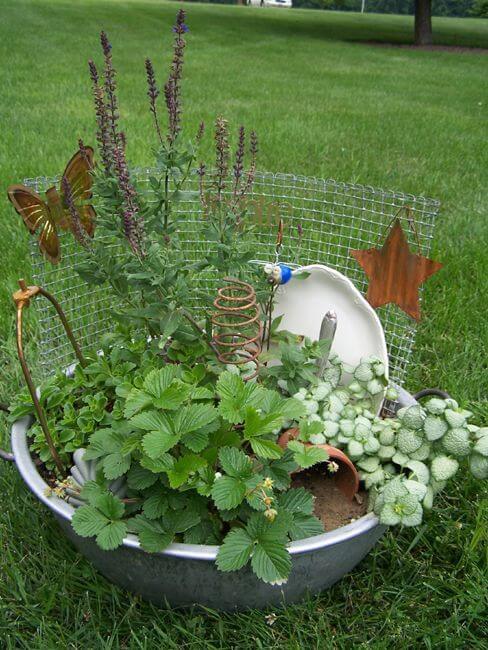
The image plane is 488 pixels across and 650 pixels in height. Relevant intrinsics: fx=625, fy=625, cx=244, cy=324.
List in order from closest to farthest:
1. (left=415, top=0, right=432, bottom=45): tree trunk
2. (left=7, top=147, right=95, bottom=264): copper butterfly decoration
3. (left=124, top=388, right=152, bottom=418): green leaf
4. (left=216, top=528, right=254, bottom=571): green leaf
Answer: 1. (left=216, top=528, right=254, bottom=571): green leaf
2. (left=124, top=388, right=152, bottom=418): green leaf
3. (left=7, top=147, right=95, bottom=264): copper butterfly decoration
4. (left=415, top=0, right=432, bottom=45): tree trunk

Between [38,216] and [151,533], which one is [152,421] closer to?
[151,533]

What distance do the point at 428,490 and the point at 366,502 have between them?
0.18m

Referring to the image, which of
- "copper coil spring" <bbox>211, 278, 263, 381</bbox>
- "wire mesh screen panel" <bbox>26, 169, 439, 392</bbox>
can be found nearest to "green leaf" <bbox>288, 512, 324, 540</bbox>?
"copper coil spring" <bbox>211, 278, 263, 381</bbox>

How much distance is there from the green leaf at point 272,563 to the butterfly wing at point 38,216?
794mm

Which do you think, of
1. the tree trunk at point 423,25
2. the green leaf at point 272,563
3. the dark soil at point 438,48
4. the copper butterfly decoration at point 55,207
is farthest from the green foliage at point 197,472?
the tree trunk at point 423,25

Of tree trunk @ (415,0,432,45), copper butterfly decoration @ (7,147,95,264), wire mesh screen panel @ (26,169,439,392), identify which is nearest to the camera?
copper butterfly decoration @ (7,147,95,264)

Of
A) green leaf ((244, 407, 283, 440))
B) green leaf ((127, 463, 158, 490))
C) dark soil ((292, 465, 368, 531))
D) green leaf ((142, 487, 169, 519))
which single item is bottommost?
dark soil ((292, 465, 368, 531))

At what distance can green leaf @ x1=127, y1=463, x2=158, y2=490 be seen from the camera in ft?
3.59

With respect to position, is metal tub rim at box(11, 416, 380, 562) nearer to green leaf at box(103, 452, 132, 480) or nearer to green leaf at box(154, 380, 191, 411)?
green leaf at box(103, 452, 132, 480)

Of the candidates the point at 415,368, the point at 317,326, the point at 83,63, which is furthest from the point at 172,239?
the point at 83,63

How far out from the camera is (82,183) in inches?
55.4

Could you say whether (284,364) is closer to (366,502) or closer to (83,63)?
(366,502)

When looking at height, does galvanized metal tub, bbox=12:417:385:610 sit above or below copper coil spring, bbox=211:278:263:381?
below

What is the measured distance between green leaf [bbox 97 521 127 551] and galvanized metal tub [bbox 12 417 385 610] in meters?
0.02
